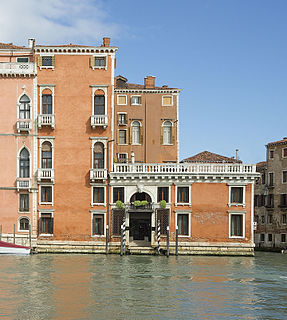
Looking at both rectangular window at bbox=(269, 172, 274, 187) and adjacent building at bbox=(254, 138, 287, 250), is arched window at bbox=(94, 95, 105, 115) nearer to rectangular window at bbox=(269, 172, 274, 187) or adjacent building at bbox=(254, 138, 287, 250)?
adjacent building at bbox=(254, 138, 287, 250)

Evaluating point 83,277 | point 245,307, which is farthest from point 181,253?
point 245,307

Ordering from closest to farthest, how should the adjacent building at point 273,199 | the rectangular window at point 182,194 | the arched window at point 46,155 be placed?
1. the rectangular window at point 182,194
2. the arched window at point 46,155
3. the adjacent building at point 273,199

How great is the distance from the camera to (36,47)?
123ft

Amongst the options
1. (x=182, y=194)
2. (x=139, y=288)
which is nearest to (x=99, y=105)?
(x=182, y=194)

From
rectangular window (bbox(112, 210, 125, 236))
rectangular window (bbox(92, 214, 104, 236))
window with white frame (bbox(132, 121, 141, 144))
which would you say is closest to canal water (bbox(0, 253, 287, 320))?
rectangular window (bbox(92, 214, 104, 236))

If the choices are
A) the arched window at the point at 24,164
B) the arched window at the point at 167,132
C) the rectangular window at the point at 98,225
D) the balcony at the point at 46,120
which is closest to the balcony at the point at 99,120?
the balcony at the point at 46,120

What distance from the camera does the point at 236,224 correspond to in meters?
37.1

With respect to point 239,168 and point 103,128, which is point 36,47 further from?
point 239,168

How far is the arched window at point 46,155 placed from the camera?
37.8m

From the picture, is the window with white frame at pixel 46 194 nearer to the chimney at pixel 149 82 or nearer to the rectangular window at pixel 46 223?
the rectangular window at pixel 46 223

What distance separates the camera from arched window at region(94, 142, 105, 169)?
37844 millimetres

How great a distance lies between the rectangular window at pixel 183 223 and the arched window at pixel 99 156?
592 centimetres

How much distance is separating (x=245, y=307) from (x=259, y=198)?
4059 cm

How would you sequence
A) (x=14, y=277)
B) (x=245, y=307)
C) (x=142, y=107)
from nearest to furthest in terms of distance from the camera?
(x=245, y=307) → (x=14, y=277) → (x=142, y=107)
